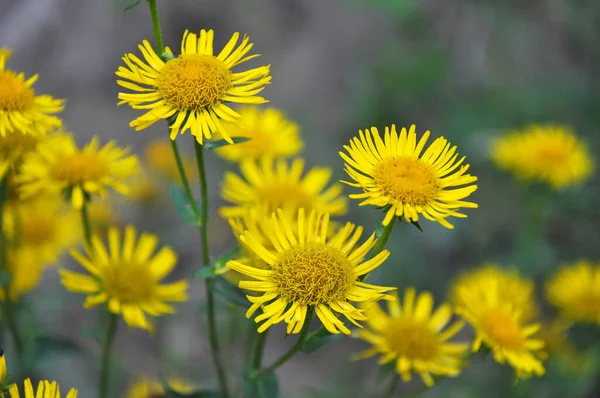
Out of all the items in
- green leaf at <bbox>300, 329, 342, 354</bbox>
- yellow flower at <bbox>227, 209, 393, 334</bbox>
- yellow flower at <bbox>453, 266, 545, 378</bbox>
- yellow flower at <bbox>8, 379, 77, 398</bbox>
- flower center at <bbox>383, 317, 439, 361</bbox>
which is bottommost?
yellow flower at <bbox>8, 379, 77, 398</bbox>

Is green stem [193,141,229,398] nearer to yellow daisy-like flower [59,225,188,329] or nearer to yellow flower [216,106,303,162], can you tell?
yellow daisy-like flower [59,225,188,329]

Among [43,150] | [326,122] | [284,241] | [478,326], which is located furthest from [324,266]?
[326,122]

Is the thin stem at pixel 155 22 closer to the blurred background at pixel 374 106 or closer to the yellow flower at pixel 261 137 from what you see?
the yellow flower at pixel 261 137

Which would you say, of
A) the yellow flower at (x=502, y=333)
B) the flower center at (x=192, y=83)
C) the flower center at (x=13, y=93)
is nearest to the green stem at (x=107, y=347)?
the flower center at (x=13, y=93)

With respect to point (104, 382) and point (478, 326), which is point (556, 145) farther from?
point (104, 382)

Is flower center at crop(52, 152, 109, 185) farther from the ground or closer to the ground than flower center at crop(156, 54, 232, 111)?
closer to the ground

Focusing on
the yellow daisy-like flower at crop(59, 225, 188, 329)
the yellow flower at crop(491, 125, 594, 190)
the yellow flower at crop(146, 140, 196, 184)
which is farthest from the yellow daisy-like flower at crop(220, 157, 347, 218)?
the yellow flower at crop(491, 125, 594, 190)
